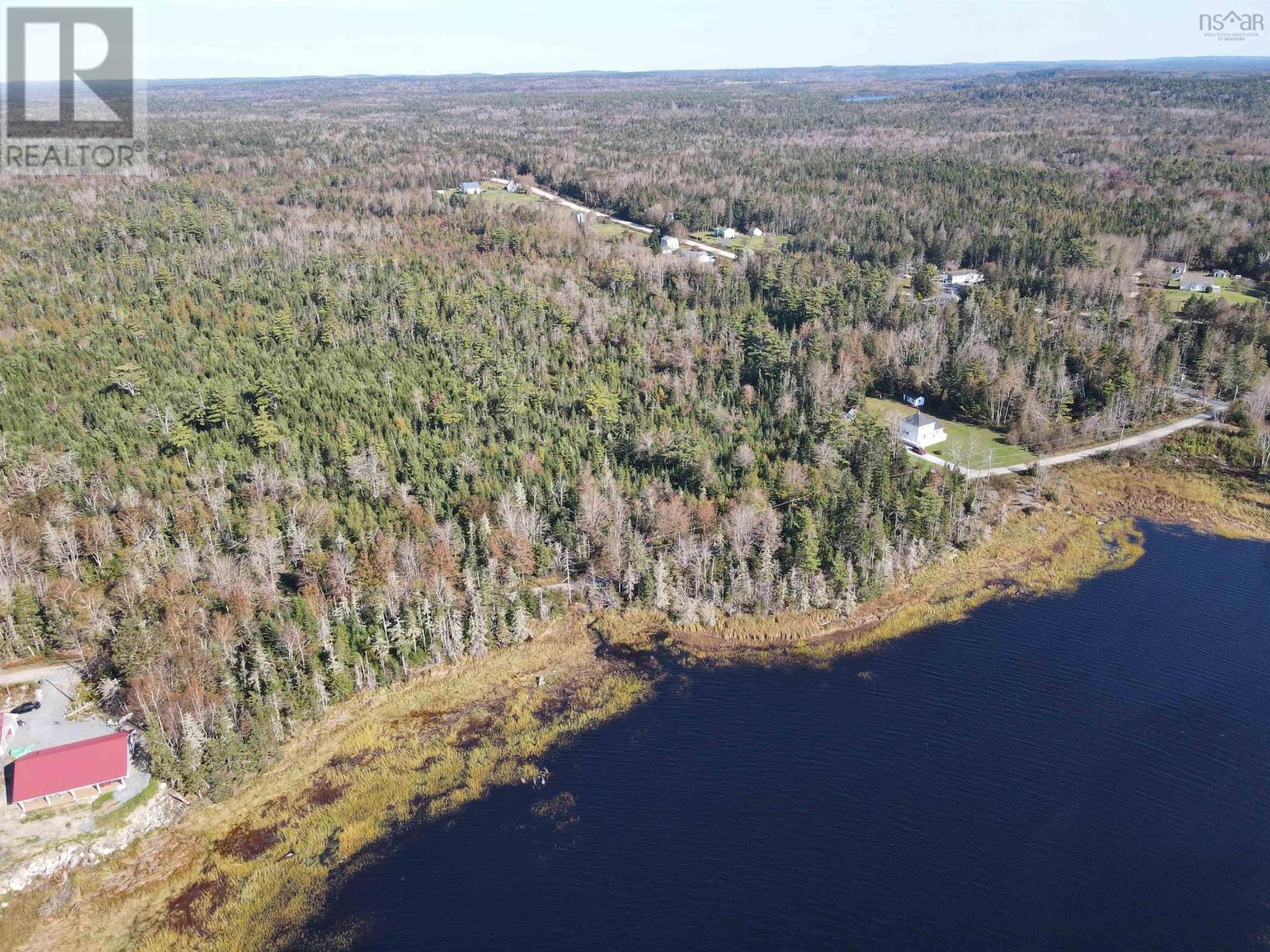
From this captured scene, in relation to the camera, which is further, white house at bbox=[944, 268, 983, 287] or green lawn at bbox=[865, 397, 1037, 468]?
white house at bbox=[944, 268, 983, 287]

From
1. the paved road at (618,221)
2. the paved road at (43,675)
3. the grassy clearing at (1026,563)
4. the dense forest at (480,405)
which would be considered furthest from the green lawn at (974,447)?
the paved road at (43,675)

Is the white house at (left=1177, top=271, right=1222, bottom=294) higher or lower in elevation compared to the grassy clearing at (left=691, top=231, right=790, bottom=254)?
lower

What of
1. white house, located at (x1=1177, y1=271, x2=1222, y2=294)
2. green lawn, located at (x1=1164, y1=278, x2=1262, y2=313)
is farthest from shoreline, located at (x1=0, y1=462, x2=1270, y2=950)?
white house, located at (x1=1177, y1=271, x2=1222, y2=294)

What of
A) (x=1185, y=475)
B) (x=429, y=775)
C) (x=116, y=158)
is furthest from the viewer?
(x=116, y=158)

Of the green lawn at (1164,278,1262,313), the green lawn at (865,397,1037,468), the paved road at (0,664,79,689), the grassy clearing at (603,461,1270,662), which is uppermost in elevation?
the green lawn at (1164,278,1262,313)

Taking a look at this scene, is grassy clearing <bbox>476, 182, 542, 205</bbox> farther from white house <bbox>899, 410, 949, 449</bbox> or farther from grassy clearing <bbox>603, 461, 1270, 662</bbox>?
grassy clearing <bbox>603, 461, 1270, 662</bbox>

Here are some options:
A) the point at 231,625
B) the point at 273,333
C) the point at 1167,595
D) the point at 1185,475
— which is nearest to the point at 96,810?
the point at 231,625

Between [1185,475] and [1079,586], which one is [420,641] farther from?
[1185,475]
